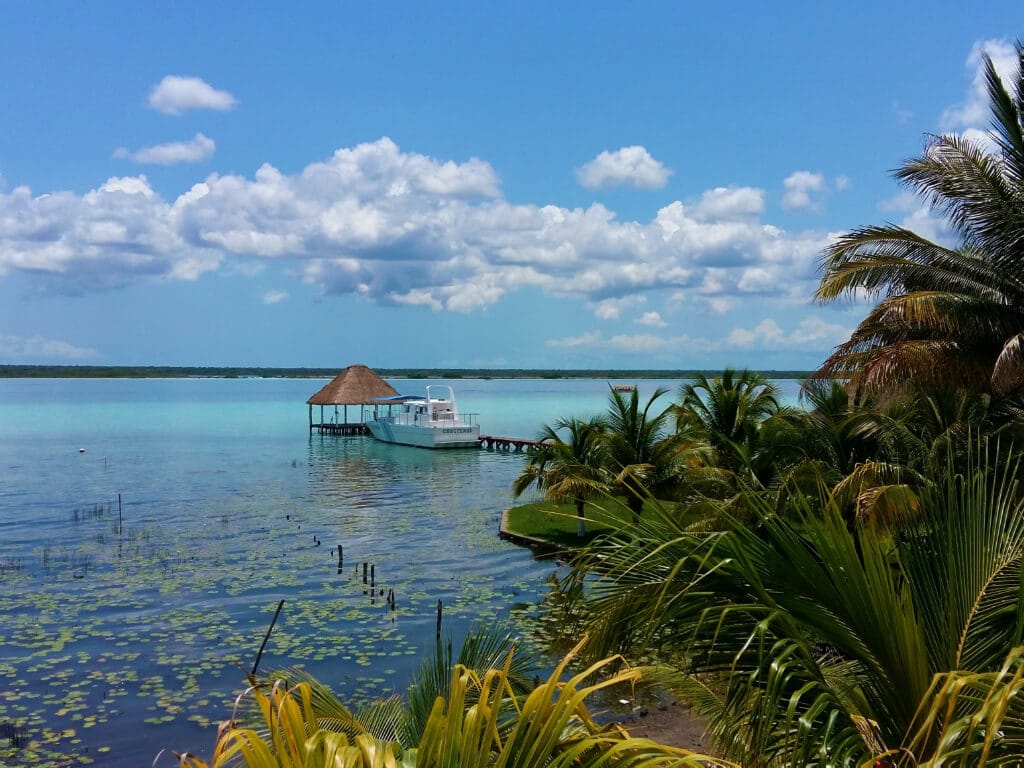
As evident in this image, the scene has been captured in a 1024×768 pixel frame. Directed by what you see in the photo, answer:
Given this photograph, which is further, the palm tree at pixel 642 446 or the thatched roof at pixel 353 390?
the thatched roof at pixel 353 390

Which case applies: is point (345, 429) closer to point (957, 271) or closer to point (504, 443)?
point (504, 443)

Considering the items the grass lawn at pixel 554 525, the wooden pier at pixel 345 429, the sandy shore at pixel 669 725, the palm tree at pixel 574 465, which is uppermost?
the palm tree at pixel 574 465

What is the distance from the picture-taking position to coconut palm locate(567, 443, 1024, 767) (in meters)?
3.66

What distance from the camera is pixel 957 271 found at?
14.2 m

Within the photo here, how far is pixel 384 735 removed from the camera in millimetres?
5715

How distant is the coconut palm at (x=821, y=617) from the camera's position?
12.0ft

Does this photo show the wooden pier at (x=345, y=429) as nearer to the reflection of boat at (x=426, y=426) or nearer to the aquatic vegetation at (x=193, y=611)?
the reflection of boat at (x=426, y=426)

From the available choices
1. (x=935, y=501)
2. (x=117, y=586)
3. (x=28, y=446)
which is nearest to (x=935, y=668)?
(x=935, y=501)

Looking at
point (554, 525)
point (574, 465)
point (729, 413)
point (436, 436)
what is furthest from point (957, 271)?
point (436, 436)

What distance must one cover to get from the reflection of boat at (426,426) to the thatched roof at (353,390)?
159 centimetres

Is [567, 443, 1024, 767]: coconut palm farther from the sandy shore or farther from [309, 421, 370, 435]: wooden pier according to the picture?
[309, 421, 370, 435]: wooden pier

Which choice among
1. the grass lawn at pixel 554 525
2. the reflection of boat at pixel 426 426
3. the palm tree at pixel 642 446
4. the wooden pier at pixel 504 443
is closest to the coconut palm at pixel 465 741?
the palm tree at pixel 642 446

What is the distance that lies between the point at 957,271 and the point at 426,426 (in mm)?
46924

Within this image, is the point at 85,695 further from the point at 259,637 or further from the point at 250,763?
the point at 250,763
